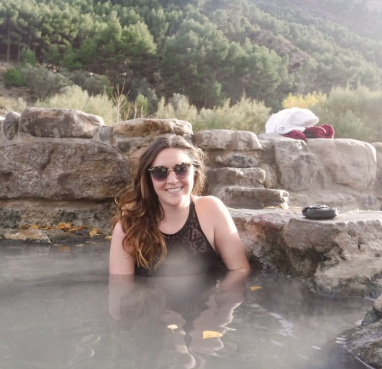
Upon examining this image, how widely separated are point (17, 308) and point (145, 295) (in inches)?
19.8

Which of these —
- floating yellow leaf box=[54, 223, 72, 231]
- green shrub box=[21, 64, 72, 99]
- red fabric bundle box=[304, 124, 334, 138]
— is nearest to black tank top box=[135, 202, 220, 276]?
floating yellow leaf box=[54, 223, 72, 231]

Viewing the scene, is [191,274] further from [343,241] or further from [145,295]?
[343,241]

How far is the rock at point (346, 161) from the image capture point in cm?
442

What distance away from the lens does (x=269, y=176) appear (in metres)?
4.18

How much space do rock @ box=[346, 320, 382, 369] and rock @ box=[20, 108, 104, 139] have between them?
8.72 ft

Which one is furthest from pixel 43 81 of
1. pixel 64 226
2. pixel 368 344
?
pixel 368 344

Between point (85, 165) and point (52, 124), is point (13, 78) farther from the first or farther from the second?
point (85, 165)

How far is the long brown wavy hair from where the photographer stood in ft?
7.39

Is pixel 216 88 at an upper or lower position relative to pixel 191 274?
lower

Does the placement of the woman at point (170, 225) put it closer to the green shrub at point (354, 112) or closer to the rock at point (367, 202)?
the rock at point (367, 202)

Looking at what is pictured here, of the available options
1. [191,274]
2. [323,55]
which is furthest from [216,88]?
[191,274]

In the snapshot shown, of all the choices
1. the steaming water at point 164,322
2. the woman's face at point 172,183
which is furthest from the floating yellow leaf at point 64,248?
the woman's face at point 172,183

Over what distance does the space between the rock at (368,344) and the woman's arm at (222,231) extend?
873 mm

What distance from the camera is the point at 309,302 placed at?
194cm
